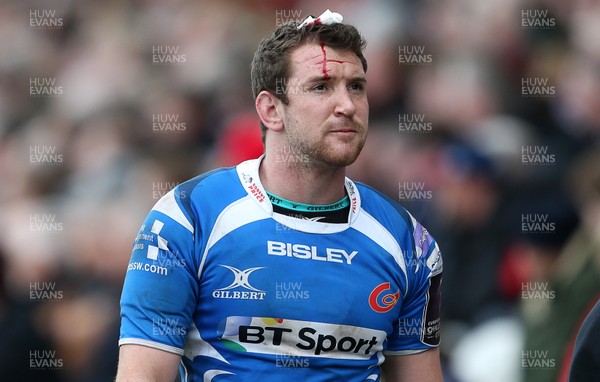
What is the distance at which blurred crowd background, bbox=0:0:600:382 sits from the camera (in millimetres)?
6895

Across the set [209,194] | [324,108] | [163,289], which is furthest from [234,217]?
[324,108]

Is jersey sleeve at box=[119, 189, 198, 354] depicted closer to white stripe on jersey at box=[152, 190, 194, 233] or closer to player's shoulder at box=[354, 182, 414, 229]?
white stripe on jersey at box=[152, 190, 194, 233]

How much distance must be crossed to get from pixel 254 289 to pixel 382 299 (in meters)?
0.51

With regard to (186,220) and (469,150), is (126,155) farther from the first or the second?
(186,220)

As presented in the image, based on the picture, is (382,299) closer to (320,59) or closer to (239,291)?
(239,291)

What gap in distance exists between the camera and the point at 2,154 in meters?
9.85

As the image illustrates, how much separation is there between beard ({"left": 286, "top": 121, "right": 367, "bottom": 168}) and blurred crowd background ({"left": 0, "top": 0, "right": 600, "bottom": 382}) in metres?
2.08

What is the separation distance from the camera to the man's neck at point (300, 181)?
449 centimetres

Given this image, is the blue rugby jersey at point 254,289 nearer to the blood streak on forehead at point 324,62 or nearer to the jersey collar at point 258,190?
the jersey collar at point 258,190

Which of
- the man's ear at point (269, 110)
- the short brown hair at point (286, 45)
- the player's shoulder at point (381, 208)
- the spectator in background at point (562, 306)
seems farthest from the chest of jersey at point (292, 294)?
the spectator in background at point (562, 306)

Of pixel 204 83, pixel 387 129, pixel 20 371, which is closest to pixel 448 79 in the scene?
pixel 387 129

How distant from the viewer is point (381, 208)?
185 inches

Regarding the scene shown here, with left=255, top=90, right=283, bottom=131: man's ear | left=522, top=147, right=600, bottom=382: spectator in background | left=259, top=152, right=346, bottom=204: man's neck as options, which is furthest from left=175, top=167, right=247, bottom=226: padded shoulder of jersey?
left=522, top=147, right=600, bottom=382: spectator in background

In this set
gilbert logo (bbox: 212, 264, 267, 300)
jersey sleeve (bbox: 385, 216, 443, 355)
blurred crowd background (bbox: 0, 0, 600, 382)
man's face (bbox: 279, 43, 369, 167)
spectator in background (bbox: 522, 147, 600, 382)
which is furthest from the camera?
blurred crowd background (bbox: 0, 0, 600, 382)
